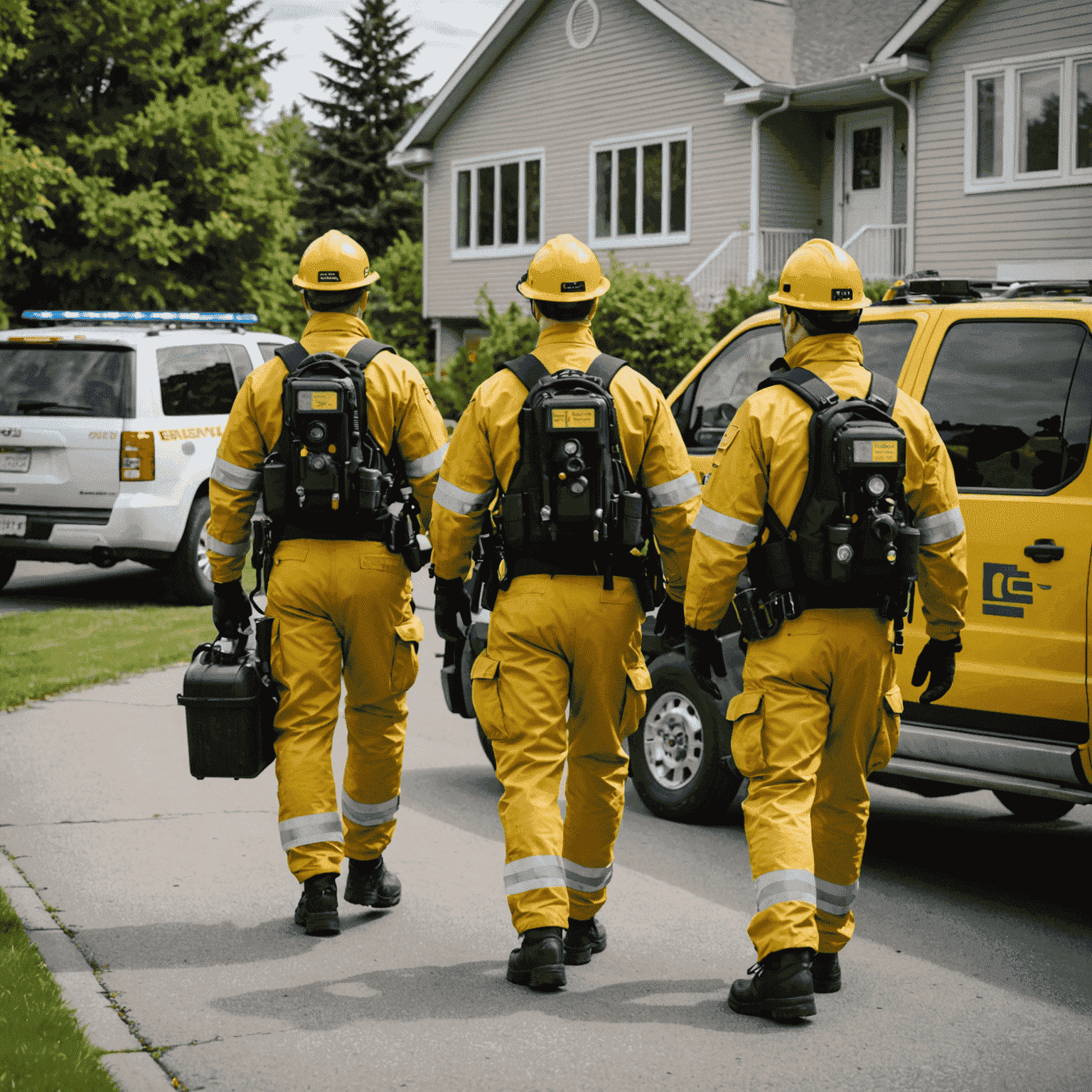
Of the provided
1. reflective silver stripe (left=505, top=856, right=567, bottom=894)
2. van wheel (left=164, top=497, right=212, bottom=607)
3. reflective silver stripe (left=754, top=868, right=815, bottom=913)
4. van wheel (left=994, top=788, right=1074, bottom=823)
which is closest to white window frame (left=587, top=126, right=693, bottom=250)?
van wheel (left=164, top=497, right=212, bottom=607)

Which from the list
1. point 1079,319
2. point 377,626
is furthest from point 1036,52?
point 377,626

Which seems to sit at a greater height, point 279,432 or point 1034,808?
point 279,432

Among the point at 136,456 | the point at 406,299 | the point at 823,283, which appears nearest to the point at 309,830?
the point at 823,283

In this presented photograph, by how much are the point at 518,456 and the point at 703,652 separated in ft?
2.71

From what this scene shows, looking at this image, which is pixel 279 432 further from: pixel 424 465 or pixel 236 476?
pixel 424 465

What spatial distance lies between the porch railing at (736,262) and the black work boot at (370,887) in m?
19.1

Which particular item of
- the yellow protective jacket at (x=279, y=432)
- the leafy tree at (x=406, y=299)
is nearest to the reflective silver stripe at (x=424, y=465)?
the yellow protective jacket at (x=279, y=432)

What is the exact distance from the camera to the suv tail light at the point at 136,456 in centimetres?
1154

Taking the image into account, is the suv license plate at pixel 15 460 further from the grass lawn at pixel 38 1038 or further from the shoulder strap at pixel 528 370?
the shoulder strap at pixel 528 370

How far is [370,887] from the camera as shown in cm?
526

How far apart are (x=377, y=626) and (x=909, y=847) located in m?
2.66

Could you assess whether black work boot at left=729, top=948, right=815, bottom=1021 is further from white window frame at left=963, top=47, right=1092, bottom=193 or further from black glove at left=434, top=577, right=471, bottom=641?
white window frame at left=963, top=47, right=1092, bottom=193

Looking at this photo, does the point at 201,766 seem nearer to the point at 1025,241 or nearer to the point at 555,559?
the point at 555,559

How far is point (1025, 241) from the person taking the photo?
2066 centimetres
